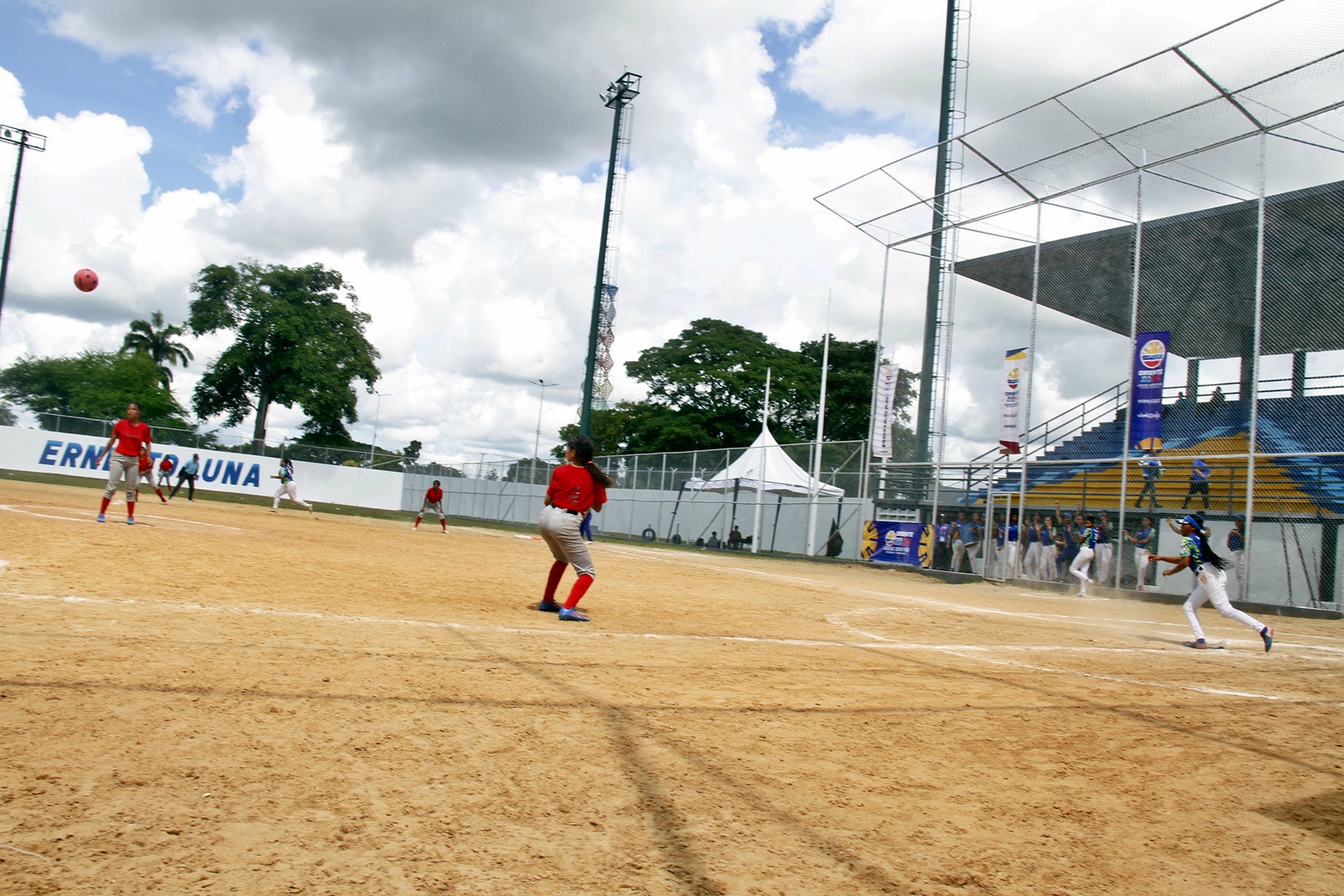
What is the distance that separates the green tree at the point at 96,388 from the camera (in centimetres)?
6200

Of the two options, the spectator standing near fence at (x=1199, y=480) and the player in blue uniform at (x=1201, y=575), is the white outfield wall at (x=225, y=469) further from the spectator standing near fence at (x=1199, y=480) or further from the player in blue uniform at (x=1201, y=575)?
the player in blue uniform at (x=1201, y=575)

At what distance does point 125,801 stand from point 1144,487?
20.7m

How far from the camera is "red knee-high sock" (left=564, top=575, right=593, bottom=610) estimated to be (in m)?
8.09

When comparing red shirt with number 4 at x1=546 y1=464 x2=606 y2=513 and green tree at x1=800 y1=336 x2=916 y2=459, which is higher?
green tree at x1=800 y1=336 x2=916 y2=459

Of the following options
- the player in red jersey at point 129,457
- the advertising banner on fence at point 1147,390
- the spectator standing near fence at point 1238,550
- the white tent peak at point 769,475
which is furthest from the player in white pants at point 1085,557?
the player in red jersey at point 129,457

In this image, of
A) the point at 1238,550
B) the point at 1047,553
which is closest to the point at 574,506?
the point at 1238,550

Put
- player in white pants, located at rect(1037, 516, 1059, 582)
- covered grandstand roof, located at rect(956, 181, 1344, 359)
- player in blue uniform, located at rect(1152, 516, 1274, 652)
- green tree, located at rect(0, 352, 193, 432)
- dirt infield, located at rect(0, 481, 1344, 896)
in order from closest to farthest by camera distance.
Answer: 1. dirt infield, located at rect(0, 481, 1344, 896)
2. player in blue uniform, located at rect(1152, 516, 1274, 652)
3. covered grandstand roof, located at rect(956, 181, 1344, 359)
4. player in white pants, located at rect(1037, 516, 1059, 582)
5. green tree, located at rect(0, 352, 193, 432)

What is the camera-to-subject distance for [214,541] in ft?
41.1

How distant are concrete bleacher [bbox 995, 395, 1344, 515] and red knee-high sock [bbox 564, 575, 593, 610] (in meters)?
15.2

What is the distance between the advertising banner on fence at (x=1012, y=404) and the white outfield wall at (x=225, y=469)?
94.4 feet

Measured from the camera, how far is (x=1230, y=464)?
18156 mm

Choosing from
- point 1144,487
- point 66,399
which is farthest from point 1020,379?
point 66,399

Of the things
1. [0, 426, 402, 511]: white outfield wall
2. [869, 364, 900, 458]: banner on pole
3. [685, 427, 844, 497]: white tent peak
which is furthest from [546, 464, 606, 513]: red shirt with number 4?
[0, 426, 402, 511]: white outfield wall

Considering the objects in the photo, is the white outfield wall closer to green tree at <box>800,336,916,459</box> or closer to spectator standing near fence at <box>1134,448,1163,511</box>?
green tree at <box>800,336,916,459</box>
